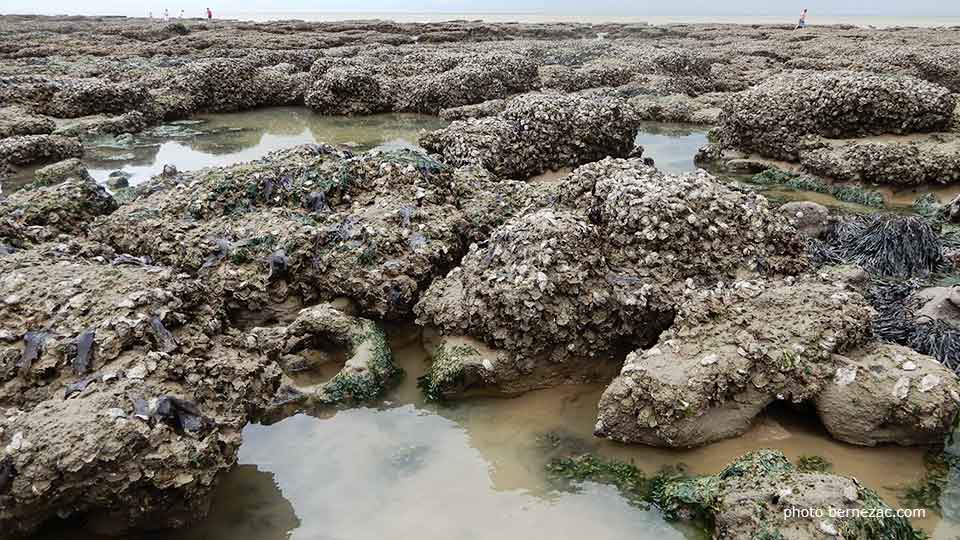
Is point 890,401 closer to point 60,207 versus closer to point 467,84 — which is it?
point 60,207

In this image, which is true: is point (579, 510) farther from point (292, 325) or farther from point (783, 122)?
point (783, 122)

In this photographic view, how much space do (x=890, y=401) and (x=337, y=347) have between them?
3274mm

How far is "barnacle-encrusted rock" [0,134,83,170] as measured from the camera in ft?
27.1

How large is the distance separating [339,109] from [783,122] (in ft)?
25.5

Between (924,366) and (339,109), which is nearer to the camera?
(924,366)

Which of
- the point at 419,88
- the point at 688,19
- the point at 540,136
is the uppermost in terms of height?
the point at 688,19

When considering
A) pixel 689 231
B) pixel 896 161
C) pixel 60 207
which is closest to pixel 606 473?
pixel 689 231

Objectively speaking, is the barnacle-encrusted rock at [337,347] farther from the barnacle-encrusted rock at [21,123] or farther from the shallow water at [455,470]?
the barnacle-encrusted rock at [21,123]

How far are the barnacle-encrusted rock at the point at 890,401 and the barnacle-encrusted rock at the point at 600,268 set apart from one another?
1.08 m

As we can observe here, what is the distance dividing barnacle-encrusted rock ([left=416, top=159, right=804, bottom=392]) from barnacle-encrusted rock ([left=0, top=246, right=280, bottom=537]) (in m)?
1.36

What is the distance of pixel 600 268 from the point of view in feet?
13.5

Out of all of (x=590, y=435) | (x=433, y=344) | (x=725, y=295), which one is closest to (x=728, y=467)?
(x=590, y=435)

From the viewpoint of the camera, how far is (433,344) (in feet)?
13.8

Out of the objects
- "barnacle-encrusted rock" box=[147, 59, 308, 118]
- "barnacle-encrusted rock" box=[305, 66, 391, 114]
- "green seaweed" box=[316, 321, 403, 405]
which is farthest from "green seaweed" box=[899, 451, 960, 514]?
"barnacle-encrusted rock" box=[147, 59, 308, 118]
